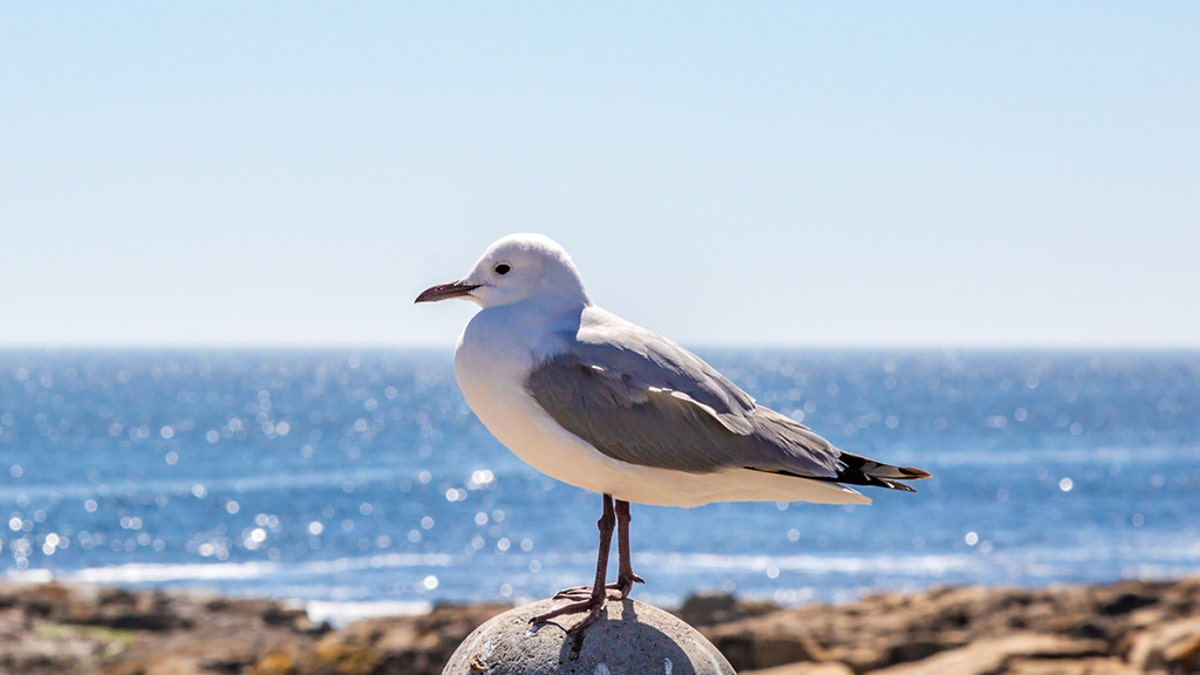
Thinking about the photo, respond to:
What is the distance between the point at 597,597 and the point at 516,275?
57.7 inches

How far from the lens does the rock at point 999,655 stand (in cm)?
→ 1363

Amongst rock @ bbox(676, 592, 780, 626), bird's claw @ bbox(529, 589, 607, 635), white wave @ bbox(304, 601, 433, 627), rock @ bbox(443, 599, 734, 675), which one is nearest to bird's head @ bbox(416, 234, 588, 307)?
bird's claw @ bbox(529, 589, 607, 635)

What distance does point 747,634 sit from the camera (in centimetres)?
1628

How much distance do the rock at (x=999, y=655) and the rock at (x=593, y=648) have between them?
8261 millimetres

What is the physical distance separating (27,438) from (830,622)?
69.6 metres

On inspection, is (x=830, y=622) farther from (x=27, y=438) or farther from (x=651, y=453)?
(x=27, y=438)

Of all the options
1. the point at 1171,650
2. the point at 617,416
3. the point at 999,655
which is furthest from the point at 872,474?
the point at 1171,650

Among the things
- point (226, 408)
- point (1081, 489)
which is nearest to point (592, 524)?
point (1081, 489)

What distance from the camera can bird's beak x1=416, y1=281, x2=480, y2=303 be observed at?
5.78 m

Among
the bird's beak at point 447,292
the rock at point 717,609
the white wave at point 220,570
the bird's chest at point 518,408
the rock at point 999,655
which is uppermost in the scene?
the bird's beak at point 447,292

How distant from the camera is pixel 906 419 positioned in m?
94.2

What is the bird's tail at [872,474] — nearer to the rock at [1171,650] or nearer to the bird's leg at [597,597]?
the bird's leg at [597,597]

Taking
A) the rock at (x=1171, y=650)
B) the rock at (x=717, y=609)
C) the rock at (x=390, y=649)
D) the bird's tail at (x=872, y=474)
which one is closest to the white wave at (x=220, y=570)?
the rock at (x=717, y=609)

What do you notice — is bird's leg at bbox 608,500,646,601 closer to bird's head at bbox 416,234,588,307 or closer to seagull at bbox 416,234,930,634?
seagull at bbox 416,234,930,634
